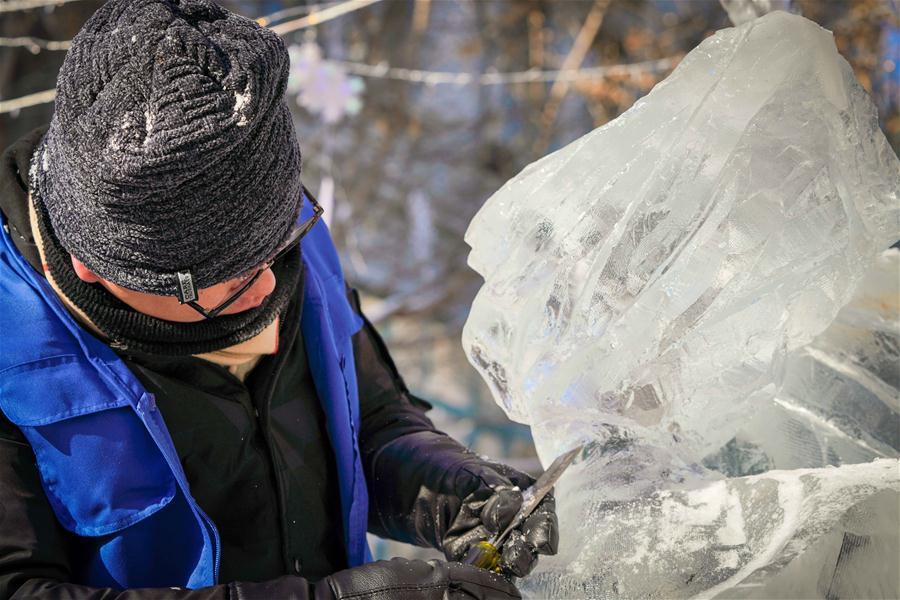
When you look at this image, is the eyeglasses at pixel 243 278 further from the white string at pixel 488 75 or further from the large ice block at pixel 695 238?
the white string at pixel 488 75

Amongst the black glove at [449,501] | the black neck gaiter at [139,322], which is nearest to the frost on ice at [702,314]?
the black glove at [449,501]

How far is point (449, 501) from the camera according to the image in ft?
4.98

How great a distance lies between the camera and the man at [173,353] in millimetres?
1124

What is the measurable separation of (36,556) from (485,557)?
2.01ft

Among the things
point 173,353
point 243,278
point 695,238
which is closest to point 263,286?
point 243,278

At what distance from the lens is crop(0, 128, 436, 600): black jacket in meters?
1.16

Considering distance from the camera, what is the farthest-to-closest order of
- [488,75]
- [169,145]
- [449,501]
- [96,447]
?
1. [488,75]
2. [449,501]
3. [96,447]
4. [169,145]

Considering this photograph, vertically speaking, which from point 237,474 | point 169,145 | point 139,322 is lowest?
point 237,474

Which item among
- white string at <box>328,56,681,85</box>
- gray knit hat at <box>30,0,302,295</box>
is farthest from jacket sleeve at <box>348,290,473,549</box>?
white string at <box>328,56,681,85</box>

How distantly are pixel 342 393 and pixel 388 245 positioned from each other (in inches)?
224

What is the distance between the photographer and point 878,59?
3.55 meters

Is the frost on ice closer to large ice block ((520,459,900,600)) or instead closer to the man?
large ice block ((520,459,900,600))

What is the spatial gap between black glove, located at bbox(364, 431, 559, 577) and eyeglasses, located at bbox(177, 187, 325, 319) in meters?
0.44

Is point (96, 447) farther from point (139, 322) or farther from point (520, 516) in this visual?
point (520, 516)
